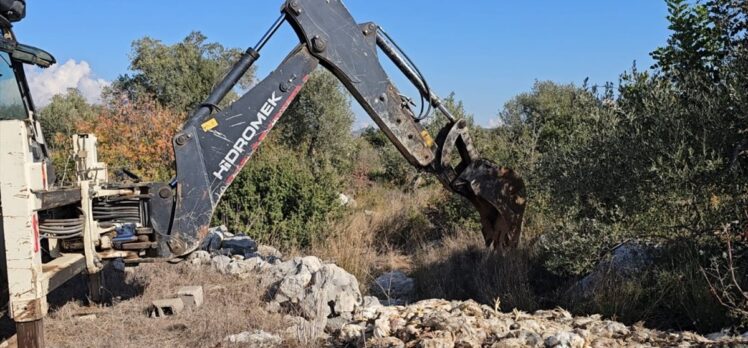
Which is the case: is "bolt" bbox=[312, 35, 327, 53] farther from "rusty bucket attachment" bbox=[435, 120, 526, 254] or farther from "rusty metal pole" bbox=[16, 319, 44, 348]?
"rusty metal pole" bbox=[16, 319, 44, 348]

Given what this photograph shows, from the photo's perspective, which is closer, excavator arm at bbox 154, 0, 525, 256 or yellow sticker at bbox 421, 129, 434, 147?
excavator arm at bbox 154, 0, 525, 256

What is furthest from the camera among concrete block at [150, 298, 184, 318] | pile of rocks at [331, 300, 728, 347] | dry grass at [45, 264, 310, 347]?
concrete block at [150, 298, 184, 318]

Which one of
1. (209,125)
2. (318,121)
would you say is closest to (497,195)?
(209,125)

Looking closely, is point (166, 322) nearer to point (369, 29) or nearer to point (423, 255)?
point (369, 29)

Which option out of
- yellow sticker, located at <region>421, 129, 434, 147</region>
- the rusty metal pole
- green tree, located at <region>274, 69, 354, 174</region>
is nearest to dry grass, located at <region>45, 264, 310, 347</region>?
the rusty metal pole

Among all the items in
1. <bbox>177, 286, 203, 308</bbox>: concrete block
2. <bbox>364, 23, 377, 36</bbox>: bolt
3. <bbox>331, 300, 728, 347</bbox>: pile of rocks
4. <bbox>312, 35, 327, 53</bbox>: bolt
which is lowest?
<bbox>331, 300, 728, 347</bbox>: pile of rocks

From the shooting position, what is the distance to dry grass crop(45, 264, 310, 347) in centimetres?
533

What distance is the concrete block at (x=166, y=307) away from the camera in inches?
239

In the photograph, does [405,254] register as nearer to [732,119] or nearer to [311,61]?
[311,61]

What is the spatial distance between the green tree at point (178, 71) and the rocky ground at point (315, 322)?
56.1 ft

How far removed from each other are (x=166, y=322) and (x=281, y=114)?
2.20m

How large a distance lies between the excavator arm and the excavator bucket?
11mm

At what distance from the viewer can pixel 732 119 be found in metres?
5.54

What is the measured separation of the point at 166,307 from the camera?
240 inches
